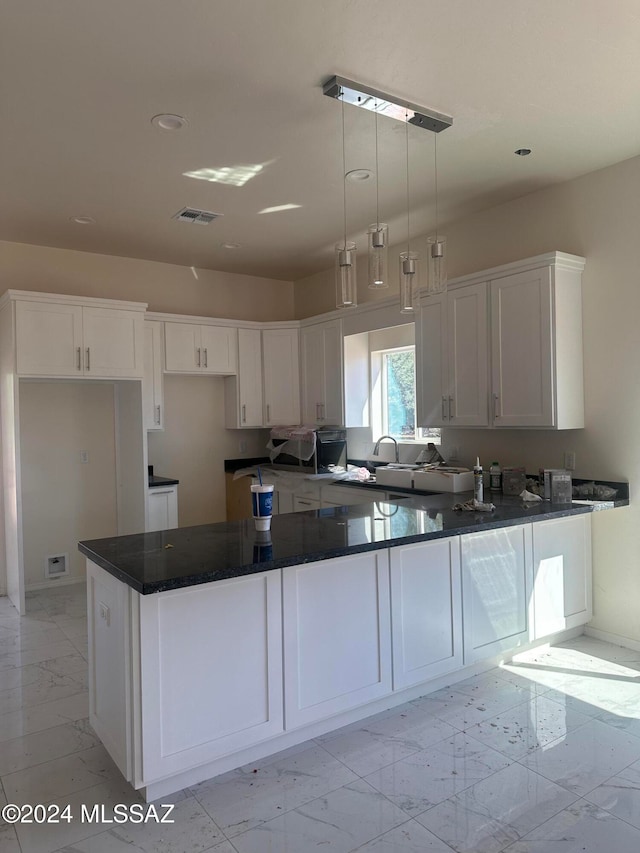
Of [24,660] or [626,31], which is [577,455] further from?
[24,660]

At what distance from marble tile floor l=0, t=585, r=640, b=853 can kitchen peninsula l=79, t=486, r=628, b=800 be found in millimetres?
140

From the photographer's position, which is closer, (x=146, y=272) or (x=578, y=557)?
(x=578, y=557)

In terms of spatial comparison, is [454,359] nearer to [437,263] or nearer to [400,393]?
[400,393]

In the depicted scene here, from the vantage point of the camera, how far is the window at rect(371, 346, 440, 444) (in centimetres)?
511

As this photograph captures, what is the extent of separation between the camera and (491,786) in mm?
2225

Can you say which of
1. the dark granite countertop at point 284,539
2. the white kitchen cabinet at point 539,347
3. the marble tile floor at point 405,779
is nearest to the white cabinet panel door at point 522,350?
the white kitchen cabinet at point 539,347

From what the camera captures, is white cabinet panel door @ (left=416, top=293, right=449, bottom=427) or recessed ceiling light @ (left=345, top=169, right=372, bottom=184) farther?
white cabinet panel door @ (left=416, top=293, right=449, bottom=427)

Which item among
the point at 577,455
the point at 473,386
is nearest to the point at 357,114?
the point at 473,386

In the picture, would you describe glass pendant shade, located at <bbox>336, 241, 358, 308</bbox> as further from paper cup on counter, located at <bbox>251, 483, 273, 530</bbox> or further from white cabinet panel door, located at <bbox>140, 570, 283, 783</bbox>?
white cabinet panel door, located at <bbox>140, 570, 283, 783</bbox>

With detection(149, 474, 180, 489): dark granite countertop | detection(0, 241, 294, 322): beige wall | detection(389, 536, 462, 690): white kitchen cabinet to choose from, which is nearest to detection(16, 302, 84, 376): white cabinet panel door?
detection(0, 241, 294, 322): beige wall

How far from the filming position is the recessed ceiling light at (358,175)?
3.58 metres

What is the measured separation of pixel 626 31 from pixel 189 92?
6.06ft

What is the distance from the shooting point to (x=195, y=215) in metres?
4.23

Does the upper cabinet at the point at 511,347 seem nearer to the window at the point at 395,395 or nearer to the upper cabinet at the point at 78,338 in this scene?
the window at the point at 395,395
